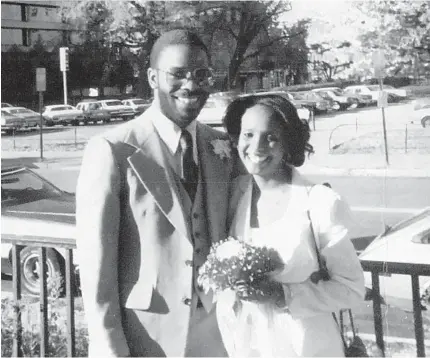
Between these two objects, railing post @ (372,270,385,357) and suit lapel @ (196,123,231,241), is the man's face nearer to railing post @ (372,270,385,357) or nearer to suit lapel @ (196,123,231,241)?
suit lapel @ (196,123,231,241)

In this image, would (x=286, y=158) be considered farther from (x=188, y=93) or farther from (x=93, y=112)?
(x=93, y=112)

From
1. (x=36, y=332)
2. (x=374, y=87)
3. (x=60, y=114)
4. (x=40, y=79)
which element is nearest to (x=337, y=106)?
(x=374, y=87)

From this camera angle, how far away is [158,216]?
177cm

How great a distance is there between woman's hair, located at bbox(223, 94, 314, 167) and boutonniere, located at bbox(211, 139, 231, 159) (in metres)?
0.08

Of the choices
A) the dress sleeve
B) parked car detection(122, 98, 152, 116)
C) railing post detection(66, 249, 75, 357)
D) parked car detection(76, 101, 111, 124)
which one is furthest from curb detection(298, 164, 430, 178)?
railing post detection(66, 249, 75, 357)

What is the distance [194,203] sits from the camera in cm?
180

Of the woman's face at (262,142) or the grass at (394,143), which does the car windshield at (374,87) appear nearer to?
the grass at (394,143)

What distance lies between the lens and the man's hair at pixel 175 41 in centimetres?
184

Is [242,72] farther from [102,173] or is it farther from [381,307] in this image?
[381,307]

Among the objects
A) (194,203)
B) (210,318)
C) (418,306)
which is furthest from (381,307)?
(194,203)

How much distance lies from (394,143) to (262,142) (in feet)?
1.94

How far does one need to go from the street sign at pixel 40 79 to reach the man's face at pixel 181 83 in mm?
742

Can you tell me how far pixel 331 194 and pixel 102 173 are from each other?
2.09ft

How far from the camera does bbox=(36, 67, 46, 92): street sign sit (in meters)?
2.42
